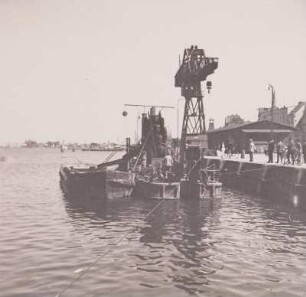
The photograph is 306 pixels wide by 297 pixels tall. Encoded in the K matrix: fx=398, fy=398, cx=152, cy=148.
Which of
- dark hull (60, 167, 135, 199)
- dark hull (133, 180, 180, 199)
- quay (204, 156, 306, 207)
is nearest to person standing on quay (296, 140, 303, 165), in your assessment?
quay (204, 156, 306, 207)

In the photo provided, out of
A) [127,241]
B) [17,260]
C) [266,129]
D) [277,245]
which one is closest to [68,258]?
[17,260]

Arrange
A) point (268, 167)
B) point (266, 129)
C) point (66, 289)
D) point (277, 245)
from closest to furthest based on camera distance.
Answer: point (66, 289)
point (277, 245)
point (268, 167)
point (266, 129)

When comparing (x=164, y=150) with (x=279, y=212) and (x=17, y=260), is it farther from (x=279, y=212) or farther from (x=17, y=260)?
(x=17, y=260)

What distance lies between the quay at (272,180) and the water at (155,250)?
1088 mm

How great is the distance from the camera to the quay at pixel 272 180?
2256cm

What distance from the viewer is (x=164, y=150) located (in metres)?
32.1

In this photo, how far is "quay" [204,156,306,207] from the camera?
2256 cm

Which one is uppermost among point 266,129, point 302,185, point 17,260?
point 266,129

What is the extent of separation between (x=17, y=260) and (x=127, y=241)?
4.25 metres

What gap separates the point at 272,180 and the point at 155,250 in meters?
14.7

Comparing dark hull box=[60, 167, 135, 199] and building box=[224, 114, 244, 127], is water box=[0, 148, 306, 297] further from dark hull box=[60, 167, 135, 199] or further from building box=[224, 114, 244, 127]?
building box=[224, 114, 244, 127]

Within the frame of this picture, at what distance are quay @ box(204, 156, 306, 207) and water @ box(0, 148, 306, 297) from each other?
1.09m

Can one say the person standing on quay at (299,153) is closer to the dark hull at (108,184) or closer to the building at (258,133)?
the dark hull at (108,184)

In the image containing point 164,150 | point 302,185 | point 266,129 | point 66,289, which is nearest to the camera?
point 66,289
